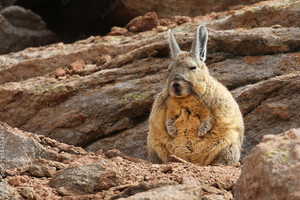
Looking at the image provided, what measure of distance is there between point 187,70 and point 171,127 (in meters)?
1.09

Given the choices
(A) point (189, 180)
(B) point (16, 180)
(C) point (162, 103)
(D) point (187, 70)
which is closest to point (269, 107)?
(D) point (187, 70)

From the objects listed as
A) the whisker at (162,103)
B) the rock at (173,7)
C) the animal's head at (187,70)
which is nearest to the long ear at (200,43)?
the animal's head at (187,70)

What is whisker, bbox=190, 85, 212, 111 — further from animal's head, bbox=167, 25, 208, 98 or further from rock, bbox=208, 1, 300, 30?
rock, bbox=208, 1, 300, 30

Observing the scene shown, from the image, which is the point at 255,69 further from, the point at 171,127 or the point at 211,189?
the point at 211,189

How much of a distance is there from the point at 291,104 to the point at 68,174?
206 inches

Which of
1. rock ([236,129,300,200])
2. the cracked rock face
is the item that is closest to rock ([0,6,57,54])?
the cracked rock face

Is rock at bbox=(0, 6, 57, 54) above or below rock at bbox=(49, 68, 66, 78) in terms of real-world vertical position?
above

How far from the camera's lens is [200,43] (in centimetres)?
681

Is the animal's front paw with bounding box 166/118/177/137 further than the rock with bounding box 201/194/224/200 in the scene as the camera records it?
Yes

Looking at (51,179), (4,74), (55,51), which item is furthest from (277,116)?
(4,74)

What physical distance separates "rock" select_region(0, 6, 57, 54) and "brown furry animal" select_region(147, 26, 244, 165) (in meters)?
10.1

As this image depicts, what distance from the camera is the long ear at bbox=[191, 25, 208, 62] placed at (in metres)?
6.64

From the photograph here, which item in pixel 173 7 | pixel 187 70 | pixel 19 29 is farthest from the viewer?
pixel 19 29

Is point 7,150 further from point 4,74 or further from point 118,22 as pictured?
point 118,22
